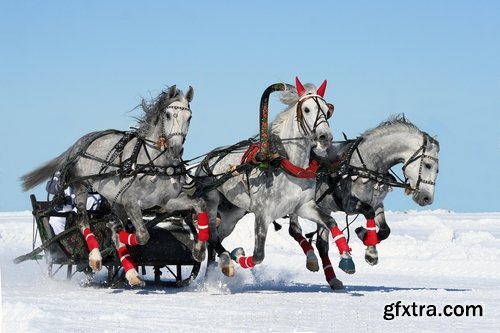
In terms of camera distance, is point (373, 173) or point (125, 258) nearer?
point (125, 258)

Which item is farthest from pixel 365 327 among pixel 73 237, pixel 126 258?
pixel 73 237

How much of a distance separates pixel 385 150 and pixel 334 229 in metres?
1.95

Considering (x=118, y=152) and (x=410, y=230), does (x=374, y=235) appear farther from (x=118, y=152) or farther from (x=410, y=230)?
(x=410, y=230)

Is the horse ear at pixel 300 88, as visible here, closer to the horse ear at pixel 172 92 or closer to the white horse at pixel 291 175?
Answer: the white horse at pixel 291 175

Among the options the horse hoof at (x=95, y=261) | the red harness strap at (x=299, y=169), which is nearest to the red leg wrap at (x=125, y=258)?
the horse hoof at (x=95, y=261)

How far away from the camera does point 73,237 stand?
1391 cm

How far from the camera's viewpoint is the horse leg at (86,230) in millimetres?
13125

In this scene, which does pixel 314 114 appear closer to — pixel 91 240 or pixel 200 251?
pixel 200 251

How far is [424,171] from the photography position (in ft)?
43.8

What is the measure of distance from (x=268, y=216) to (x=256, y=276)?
13.0 feet

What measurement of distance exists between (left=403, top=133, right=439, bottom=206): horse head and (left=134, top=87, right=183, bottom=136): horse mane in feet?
11.3

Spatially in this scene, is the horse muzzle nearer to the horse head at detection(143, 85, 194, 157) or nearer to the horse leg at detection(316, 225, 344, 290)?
the horse leg at detection(316, 225, 344, 290)

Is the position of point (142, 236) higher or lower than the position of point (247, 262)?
higher

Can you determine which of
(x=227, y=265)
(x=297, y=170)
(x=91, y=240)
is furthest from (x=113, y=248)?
(x=297, y=170)
